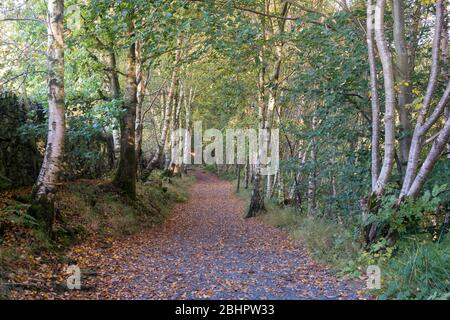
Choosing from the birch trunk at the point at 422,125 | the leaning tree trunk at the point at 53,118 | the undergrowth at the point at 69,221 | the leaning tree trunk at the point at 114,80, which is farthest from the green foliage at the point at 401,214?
the leaning tree trunk at the point at 114,80

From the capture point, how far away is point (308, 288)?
6320 millimetres

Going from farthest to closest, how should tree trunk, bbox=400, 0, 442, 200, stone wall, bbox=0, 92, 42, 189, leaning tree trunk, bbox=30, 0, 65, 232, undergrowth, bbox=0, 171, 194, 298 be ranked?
stone wall, bbox=0, 92, 42, 189
leaning tree trunk, bbox=30, 0, 65, 232
tree trunk, bbox=400, 0, 442, 200
undergrowth, bbox=0, 171, 194, 298

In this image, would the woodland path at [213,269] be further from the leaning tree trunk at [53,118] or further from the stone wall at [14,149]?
the stone wall at [14,149]

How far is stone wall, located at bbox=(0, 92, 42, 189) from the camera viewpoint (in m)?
9.53

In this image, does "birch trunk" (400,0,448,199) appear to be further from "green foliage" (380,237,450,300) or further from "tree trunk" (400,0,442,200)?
"green foliage" (380,237,450,300)

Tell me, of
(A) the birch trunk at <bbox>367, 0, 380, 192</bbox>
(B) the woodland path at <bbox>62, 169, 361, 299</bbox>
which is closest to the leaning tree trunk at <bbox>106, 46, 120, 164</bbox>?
(B) the woodland path at <bbox>62, 169, 361, 299</bbox>

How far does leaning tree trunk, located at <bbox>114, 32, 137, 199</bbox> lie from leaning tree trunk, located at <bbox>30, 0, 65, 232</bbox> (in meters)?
4.91

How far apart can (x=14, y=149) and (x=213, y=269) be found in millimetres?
6036

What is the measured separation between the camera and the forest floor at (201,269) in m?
6.02

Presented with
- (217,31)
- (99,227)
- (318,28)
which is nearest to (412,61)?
(318,28)

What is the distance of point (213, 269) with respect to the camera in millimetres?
7625

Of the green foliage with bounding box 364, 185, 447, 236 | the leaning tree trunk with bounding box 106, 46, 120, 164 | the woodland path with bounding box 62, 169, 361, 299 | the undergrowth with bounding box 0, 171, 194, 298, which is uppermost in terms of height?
the leaning tree trunk with bounding box 106, 46, 120, 164
